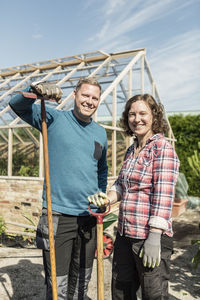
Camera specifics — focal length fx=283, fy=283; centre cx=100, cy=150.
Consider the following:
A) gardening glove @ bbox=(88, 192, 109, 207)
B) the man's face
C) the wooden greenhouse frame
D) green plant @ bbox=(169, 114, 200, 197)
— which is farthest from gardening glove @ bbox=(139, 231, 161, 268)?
green plant @ bbox=(169, 114, 200, 197)

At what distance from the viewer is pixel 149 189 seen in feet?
5.99

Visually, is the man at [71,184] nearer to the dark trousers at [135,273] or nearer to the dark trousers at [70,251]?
the dark trousers at [70,251]

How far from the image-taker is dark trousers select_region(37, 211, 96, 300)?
2059 mm

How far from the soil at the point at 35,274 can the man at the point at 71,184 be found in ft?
3.75

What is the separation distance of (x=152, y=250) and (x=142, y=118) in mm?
861

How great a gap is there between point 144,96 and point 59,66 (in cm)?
636

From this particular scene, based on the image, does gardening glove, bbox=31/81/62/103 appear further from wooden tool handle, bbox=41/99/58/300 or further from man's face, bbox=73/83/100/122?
man's face, bbox=73/83/100/122

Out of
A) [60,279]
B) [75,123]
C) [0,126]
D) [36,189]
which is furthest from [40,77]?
[60,279]

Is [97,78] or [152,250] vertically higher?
[97,78]

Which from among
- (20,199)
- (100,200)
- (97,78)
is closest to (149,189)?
(100,200)

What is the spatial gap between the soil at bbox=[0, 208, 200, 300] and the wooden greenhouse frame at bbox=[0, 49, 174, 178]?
1.51m

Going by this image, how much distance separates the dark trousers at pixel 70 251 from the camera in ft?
6.75

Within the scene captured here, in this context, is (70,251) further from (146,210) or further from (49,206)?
(146,210)

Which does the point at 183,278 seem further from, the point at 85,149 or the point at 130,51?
the point at 130,51
